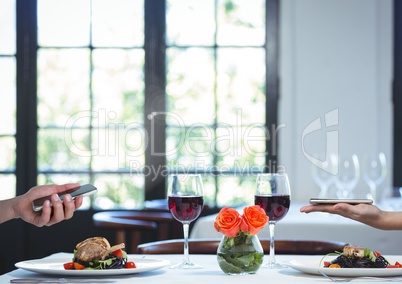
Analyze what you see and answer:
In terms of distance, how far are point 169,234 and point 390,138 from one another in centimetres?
160

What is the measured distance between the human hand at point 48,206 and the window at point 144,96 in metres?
3.28

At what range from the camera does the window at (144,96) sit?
5176mm

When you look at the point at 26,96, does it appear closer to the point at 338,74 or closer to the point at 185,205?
the point at 338,74

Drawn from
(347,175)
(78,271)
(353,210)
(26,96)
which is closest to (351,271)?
(353,210)

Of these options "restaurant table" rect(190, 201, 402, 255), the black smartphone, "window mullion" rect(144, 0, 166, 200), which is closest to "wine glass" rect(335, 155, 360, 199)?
"restaurant table" rect(190, 201, 402, 255)

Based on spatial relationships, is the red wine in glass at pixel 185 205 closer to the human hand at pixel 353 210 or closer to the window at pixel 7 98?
the human hand at pixel 353 210

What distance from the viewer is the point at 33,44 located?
5.24m

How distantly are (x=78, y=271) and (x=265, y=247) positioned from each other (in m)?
1.03

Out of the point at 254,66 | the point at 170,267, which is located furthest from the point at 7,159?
the point at 170,267

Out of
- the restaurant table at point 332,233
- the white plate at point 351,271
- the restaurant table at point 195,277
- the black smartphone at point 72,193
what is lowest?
the restaurant table at point 332,233

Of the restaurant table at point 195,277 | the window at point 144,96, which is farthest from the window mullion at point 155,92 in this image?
the restaurant table at point 195,277

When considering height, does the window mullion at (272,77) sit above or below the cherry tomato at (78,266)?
above

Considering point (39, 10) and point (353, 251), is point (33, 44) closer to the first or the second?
point (39, 10)

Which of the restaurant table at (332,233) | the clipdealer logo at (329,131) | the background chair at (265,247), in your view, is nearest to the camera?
the background chair at (265,247)
